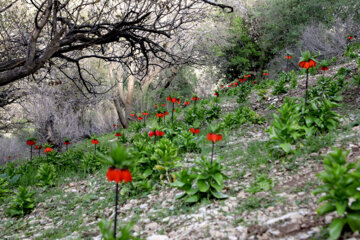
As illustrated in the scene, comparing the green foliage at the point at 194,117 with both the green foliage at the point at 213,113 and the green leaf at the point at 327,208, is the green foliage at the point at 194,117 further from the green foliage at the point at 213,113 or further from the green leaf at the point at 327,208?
the green leaf at the point at 327,208

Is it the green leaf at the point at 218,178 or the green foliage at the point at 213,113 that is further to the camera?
the green foliage at the point at 213,113

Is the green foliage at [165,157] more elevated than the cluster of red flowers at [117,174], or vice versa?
the cluster of red flowers at [117,174]

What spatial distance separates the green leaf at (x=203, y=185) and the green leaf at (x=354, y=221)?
167 cm

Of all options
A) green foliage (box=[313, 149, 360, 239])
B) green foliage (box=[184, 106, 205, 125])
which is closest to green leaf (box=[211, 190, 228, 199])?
green foliage (box=[313, 149, 360, 239])

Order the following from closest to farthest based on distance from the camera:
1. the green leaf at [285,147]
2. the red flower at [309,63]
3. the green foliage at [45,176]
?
the green leaf at [285,147] < the red flower at [309,63] < the green foliage at [45,176]

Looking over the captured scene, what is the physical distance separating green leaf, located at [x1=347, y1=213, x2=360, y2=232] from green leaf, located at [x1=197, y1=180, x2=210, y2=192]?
5.47ft

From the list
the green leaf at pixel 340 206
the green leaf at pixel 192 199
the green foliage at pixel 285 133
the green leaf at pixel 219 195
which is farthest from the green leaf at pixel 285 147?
the green leaf at pixel 340 206

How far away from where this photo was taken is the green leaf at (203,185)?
11.6 feet

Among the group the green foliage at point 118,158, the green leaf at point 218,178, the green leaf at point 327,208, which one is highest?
the green foliage at point 118,158

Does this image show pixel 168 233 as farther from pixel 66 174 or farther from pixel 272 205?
pixel 66 174

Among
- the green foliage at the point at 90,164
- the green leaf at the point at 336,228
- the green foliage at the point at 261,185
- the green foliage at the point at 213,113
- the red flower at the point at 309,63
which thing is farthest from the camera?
the green foliage at the point at 213,113

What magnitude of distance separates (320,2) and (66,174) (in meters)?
15.5

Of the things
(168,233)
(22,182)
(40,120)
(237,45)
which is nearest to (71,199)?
(22,182)

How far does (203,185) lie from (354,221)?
5.80ft
